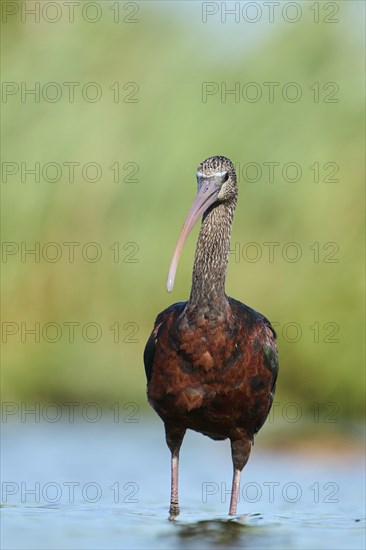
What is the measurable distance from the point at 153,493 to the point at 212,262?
1.84 m

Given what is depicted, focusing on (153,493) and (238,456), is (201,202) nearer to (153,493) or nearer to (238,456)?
(238,456)

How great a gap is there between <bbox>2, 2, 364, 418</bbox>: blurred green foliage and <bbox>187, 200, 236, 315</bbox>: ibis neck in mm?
2777

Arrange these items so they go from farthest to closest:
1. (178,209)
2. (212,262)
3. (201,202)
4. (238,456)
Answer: (178,209) < (238,456) < (212,262) < (201,202)

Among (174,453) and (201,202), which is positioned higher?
(201,202)

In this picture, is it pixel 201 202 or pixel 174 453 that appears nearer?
pixel 201 202

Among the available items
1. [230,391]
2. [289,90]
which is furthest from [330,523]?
[289,90]

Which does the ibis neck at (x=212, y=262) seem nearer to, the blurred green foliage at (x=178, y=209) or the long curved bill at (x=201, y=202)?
the long curved bill at (x=201, y=202)

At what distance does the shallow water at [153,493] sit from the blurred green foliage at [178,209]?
0.71 meters

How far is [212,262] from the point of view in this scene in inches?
348

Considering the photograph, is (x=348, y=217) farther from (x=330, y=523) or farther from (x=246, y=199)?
(x=330, y=523)

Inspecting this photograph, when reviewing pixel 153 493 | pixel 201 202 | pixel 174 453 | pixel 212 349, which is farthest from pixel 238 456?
pixel 201 202

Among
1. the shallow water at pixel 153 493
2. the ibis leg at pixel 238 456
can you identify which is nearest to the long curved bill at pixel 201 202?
the ibis leg at pixel 238 456

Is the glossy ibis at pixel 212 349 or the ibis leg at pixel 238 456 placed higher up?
the glossy ibis at pixel 212 349

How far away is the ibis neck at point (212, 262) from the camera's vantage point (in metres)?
8.67
